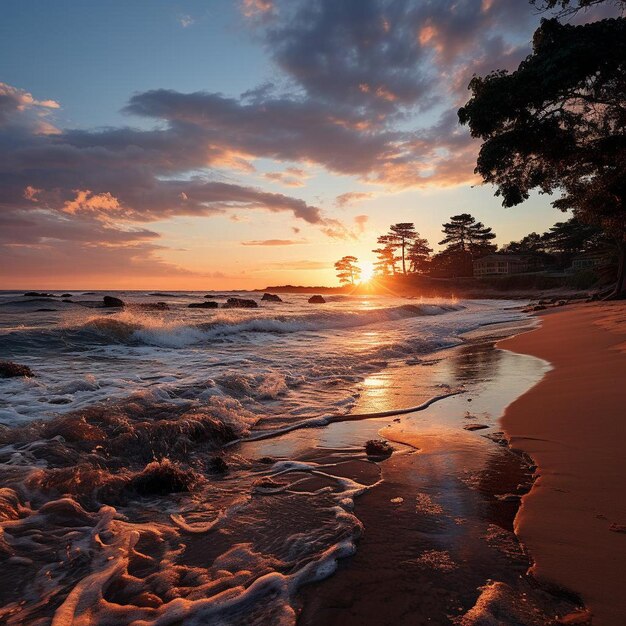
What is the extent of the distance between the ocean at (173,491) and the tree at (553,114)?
22.3 feet

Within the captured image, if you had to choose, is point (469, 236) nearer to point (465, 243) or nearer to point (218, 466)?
point (465, 243)

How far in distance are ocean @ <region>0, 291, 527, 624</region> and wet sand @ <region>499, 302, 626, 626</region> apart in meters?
1.22

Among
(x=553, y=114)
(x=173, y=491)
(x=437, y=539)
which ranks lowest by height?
(x=173, y=491)

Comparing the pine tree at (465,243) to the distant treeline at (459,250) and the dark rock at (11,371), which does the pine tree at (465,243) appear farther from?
the dark rock at (11,371)

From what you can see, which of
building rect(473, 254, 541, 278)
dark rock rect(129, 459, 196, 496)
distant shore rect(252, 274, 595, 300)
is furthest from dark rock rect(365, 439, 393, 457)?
building rect(473, 254, 541, 278)

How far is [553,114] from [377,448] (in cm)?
1084

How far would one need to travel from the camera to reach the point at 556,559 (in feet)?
7.65

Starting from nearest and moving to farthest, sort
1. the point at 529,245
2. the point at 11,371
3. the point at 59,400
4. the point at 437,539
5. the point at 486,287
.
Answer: the point at 437,539 < the point at 59,400 < the point at 11,371 < the point at 486,287 < the point at 529,245

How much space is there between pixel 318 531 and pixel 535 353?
9.35 metres

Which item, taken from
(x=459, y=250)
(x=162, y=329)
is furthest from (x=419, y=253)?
(x=162, y=329)

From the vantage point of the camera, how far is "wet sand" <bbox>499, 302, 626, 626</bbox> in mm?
2158

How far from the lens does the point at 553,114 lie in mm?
10859

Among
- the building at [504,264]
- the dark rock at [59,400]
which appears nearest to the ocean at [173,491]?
the dark rock at [59,400]

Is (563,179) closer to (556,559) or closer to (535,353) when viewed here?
(535,353)
